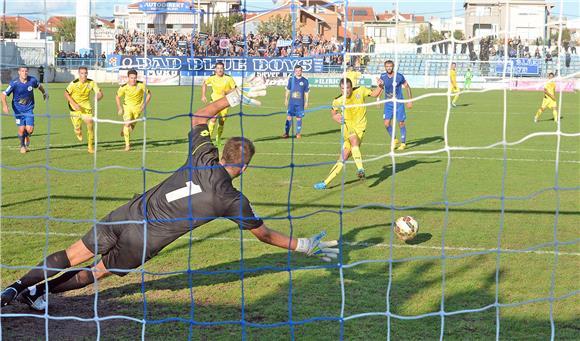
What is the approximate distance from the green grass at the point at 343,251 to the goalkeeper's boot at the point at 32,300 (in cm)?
14

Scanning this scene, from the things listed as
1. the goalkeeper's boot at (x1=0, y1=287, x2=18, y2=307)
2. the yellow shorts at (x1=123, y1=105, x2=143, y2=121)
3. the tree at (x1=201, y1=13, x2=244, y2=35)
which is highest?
the tree at (x1=201, y1=13, x2=244, y2=35)

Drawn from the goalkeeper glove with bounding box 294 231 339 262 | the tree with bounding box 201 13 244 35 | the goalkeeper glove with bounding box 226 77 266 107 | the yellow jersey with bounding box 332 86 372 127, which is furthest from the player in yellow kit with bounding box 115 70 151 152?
the goalkeeper glove with bounding box 294 231 339 262

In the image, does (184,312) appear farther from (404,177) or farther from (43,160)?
(43,160)

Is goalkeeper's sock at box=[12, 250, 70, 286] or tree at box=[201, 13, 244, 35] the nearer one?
goalkeeper's sock at box=[12, 250, 70, 286]

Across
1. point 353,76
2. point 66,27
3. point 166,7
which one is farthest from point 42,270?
point 353,76

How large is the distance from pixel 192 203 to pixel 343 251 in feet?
10.1

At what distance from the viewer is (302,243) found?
675cm

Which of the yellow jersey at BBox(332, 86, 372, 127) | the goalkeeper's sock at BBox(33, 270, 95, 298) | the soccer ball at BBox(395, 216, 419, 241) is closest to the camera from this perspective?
the goalkeeper's sock at BBox(33, 270, 95, 298)

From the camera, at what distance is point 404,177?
14.9 metres

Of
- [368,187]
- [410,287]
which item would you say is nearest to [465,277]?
[410,287]

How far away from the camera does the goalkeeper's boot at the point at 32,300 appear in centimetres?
682

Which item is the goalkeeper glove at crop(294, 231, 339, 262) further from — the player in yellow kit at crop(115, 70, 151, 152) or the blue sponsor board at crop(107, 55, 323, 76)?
the player in yellow kit at crop(115, 70, 151, 152)

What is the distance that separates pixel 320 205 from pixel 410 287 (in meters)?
4.44

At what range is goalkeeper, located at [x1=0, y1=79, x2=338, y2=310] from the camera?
21.3 ft
